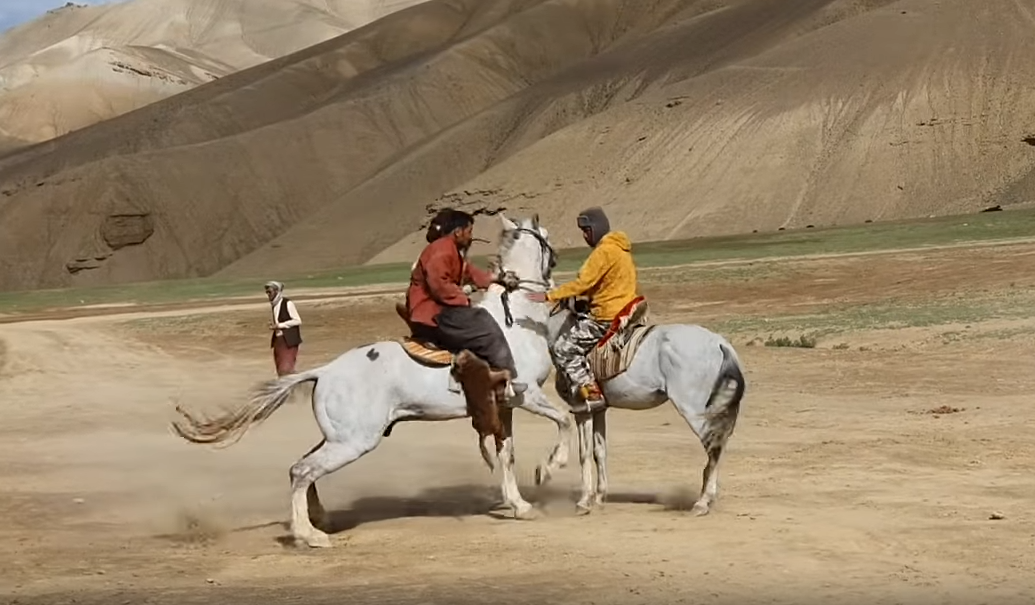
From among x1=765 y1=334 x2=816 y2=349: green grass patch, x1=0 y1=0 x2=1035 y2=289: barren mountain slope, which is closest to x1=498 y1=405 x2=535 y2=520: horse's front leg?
x1=765 y1=334 x2=816 y2=349: green grass patch

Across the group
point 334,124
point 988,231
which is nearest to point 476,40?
point 334,124

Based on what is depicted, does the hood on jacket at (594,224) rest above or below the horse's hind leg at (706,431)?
above

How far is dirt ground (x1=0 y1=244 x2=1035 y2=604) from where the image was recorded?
9719 mm

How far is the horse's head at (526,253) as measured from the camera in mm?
12281

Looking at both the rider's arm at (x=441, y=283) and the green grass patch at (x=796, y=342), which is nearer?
the rider's arm at (x=441, y=283)

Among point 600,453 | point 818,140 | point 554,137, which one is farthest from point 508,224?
point 554,137

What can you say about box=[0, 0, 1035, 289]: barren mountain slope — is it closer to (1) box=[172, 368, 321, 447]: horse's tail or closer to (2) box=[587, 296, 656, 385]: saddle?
(2) box=[587, 296, 656, 385]: saddle

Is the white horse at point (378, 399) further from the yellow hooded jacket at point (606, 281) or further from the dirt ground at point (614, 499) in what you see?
the dirt ground at point (614, 499)

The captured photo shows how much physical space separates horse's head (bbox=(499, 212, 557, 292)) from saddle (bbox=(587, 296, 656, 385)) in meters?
0.67

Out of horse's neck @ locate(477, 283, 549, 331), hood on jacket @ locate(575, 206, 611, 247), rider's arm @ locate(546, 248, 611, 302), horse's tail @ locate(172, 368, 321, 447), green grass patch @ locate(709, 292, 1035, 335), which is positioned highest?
hood on jacket @ locate(575, 206, 611, 247)

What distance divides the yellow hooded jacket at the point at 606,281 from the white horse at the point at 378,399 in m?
0.38

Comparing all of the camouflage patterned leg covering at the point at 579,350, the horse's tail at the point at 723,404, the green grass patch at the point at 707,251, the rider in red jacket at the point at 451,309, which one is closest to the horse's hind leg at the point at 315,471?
the rider in red jacket at the point at 451,309

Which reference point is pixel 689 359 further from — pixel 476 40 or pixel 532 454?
pixel 476 40

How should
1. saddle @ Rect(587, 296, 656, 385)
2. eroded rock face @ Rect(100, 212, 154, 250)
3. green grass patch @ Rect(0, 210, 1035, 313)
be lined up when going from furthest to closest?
eroded rock face @ Rect(100, 212, 154, 250)
green grass patch @ Rect(0, 210, 1035, 313)
saddle @ Rect(587, 296, 656, 385)
